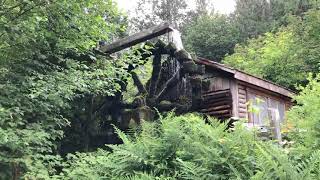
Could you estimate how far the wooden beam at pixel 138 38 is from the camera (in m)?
10.1

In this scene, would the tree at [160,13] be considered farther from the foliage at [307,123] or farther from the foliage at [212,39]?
the foliage at [307,123]

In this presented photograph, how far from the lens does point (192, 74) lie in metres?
9.64

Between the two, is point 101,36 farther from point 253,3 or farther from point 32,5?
point 253,3

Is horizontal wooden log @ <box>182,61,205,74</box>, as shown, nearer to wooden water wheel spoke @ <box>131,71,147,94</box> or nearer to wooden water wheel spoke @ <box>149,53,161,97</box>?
wooden water wheel spoke @ <box>149,53,161,97</box>

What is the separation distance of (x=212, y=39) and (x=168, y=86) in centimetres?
1519

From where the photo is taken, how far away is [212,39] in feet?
82.1

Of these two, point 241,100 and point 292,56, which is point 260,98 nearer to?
point 241,100

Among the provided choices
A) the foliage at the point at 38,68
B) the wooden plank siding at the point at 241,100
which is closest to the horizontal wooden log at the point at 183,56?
the wooden plank siding at the point at 241,100

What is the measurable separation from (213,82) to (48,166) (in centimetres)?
708

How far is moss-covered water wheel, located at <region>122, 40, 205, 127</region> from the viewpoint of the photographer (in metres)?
9.55

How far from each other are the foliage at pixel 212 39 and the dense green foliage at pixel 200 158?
2211 cm

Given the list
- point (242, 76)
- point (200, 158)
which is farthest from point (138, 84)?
point (200, 158)

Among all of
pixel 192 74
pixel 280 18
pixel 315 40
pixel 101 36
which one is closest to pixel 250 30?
pixel 280 18

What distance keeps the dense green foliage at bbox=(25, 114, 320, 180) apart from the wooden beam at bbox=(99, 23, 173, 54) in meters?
6.92
